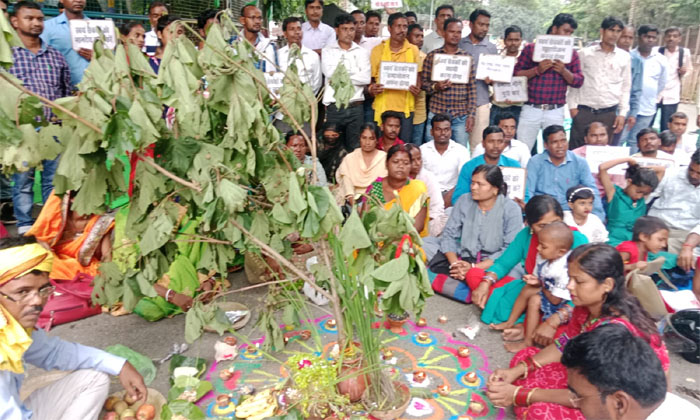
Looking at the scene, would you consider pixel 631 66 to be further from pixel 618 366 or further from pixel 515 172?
pixel 618 366

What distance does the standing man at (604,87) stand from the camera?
5480 millimetres

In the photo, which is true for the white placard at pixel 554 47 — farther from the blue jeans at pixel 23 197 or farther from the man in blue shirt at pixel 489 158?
the blue jeans at pixel 23 197

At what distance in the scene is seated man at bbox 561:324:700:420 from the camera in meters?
1.89

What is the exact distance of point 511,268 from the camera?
143 inches

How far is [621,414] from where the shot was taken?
190 centimetres

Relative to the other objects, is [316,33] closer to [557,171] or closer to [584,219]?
[557,171]

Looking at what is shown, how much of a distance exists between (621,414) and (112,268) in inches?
82.6

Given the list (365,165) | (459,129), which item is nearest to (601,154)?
(459,129)

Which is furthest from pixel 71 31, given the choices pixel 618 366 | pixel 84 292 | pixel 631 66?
pixel 631 66

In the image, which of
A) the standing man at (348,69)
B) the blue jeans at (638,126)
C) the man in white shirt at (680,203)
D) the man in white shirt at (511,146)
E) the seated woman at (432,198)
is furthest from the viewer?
the blue jeans at (638,126)

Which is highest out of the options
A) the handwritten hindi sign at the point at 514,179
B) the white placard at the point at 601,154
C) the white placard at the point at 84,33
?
the white placard at the point at 84,33

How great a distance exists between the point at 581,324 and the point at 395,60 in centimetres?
365

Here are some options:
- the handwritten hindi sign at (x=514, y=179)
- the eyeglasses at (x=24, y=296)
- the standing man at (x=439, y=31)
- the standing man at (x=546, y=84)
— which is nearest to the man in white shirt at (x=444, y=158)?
the handwritten hindi sign at (x=514, y=179)

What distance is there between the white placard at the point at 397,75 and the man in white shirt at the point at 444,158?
0.60 meters
